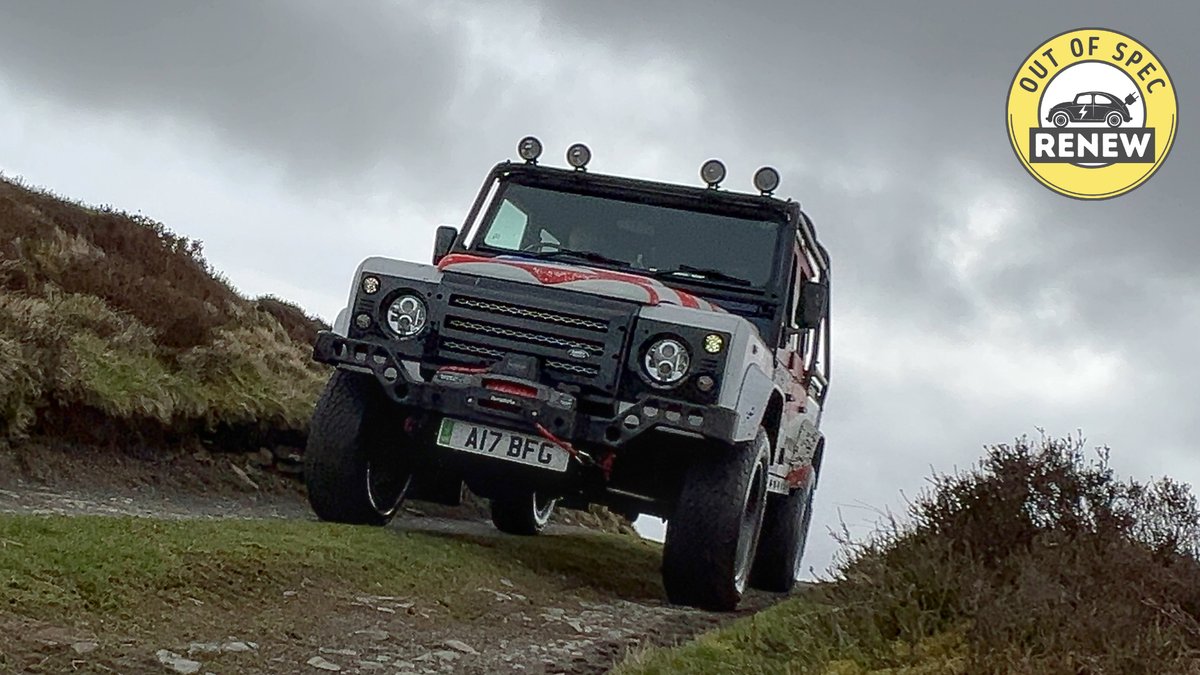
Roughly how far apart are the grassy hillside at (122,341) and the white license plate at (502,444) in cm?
356

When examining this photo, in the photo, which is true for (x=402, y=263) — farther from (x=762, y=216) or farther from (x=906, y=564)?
(x=906, y=564)

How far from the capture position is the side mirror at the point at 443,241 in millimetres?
7551

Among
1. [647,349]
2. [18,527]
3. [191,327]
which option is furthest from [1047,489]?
[191,327]

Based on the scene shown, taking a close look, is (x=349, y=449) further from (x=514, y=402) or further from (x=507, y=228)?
(x=507, y=228)

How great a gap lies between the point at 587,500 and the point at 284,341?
8.54 m

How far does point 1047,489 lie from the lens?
245 inches

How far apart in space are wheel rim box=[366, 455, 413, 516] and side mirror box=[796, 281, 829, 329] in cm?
262

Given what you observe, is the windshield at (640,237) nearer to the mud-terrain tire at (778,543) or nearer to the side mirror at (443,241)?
the side mirror at (443,241)

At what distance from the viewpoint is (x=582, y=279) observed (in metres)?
6.36

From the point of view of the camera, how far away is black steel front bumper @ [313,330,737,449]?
581cm

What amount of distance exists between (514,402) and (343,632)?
1.87 meters

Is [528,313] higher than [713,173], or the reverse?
[713,173]

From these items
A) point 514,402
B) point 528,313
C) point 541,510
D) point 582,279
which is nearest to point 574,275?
point 582,279

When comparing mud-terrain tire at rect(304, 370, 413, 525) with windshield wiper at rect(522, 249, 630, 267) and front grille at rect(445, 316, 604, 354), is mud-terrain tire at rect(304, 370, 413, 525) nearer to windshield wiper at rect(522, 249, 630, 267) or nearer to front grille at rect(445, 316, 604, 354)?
front grille at rect(445, 316, 604, 354)
